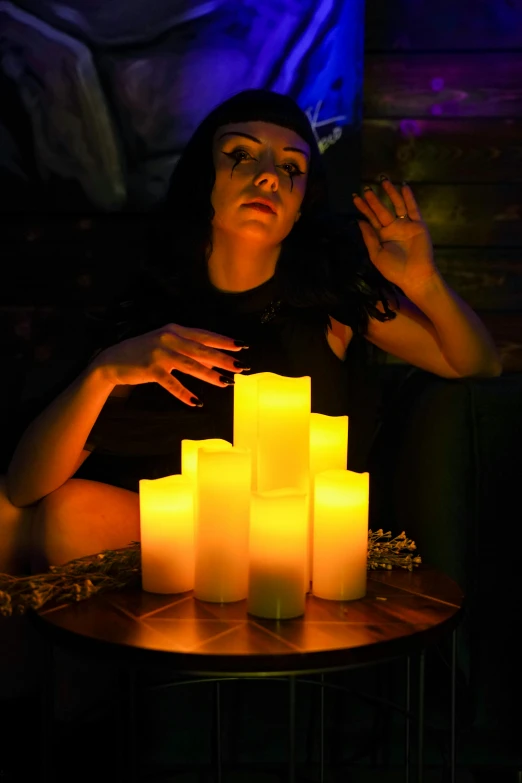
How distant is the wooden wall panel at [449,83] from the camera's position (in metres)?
2.16

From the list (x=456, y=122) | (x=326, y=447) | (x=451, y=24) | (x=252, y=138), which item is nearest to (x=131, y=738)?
(x=326, y=447)

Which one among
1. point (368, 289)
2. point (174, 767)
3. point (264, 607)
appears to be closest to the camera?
point (264, 607)

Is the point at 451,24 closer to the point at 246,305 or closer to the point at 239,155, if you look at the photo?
the point at 239,155

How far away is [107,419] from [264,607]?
0.60 m

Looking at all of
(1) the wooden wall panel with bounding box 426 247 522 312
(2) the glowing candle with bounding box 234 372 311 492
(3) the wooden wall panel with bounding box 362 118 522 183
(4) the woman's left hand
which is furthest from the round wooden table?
(3) the wooden wall panel with bounding box 362 118 522 183

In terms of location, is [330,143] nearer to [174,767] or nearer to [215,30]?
[215,30]

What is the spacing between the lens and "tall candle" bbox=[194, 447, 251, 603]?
0.96m

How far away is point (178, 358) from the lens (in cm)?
106

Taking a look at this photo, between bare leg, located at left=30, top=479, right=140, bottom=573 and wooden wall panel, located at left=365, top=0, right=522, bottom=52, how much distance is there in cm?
156

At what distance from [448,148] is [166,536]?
159 centimetres

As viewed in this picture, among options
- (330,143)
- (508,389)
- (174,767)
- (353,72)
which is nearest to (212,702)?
(174,767)

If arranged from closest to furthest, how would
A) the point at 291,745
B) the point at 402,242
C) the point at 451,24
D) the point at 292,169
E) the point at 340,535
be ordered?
the point at 291,745 → the point at 340,535 → the point at 402,242 → the point at 292,169 → the point at 451,24

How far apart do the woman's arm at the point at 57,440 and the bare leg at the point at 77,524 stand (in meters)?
0.03

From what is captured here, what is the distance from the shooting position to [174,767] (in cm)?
144
